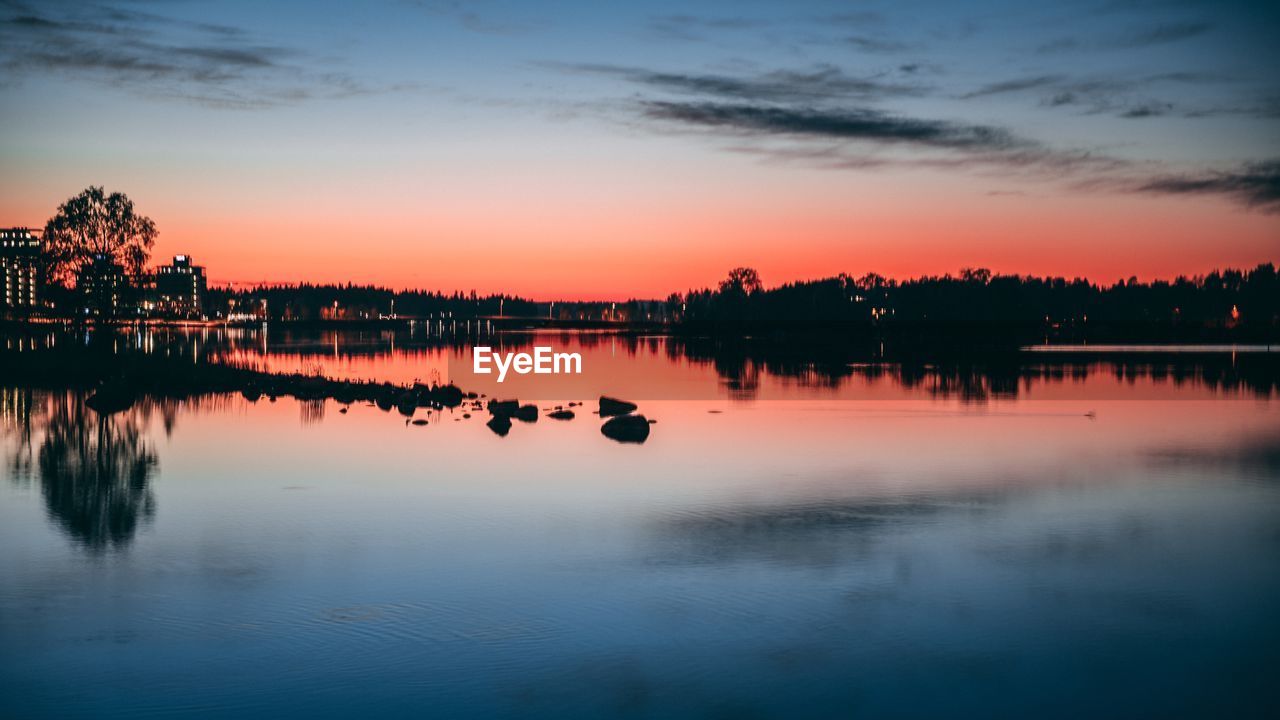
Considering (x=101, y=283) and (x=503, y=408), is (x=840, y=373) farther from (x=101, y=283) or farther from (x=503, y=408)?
(x=101, y=283)

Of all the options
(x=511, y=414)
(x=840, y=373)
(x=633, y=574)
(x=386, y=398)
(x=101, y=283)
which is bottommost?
(x=633, y=574)

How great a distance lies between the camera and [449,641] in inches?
742

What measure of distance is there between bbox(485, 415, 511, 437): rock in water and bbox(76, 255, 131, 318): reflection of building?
7609cm

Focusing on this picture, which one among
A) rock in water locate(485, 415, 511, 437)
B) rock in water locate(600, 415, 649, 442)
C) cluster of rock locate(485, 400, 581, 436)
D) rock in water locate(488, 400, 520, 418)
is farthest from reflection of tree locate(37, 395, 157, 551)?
rock in water locate(600, 415, 649, 442)

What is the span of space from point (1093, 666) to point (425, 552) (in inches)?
605

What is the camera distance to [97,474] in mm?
38312

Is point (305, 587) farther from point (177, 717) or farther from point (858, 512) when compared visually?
point (858, 512)

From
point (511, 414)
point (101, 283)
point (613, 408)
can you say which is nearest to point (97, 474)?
point (511, 414)

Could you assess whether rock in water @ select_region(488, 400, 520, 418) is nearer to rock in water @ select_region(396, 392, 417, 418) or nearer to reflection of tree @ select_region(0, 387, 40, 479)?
rock in water @ select_region(396, 392, 417, 418)

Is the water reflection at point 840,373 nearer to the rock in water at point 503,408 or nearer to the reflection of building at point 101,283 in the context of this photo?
the reflection of building at point 101,283

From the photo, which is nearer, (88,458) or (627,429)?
(88,458)

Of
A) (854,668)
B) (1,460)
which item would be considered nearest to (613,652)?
(854,668)

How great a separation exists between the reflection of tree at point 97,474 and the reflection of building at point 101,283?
60.0 m

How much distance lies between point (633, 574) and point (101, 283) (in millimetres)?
105818
